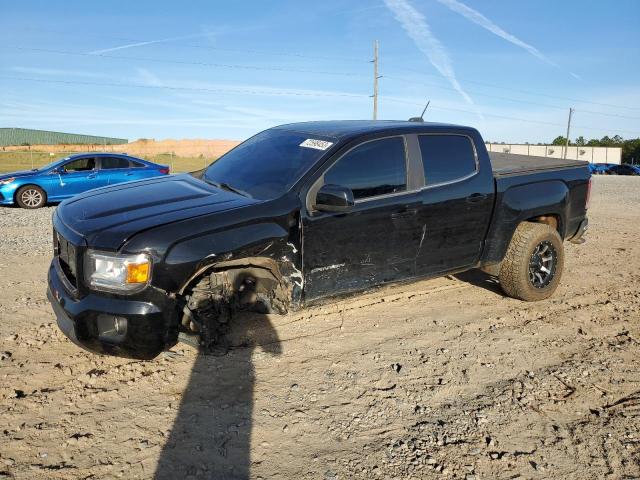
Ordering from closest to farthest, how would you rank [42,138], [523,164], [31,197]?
[523,164], [31,197], [42,138]

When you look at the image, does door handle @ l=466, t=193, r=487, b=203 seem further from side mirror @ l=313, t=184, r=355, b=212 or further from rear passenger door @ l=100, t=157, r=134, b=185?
rear passenger door @ l=100, t=157, r=134, b=185

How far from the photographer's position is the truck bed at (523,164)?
494 cm

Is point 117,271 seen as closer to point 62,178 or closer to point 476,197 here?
point 476,197

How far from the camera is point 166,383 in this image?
10.9 ft

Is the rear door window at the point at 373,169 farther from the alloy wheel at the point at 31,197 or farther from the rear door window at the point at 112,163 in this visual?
the alloy wheel at the point at 31,197

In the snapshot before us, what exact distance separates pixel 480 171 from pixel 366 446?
2.96 metres

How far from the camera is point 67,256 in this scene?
335cm

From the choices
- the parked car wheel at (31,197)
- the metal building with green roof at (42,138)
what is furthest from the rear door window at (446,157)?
the metal building with green roof at (42,138)

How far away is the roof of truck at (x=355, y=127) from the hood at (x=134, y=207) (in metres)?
1.06

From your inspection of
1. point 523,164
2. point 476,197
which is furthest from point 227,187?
point 523,164

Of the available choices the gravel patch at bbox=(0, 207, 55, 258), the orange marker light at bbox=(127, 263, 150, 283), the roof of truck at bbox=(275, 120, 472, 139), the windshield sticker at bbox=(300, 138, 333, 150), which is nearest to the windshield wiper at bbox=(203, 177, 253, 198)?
the windshield sticker at bbox=(300, 138, 333, 150)

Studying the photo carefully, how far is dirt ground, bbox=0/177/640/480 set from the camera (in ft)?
8.39

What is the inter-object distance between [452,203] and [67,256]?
3194mm

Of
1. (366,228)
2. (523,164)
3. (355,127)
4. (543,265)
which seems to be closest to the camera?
(366,228)
